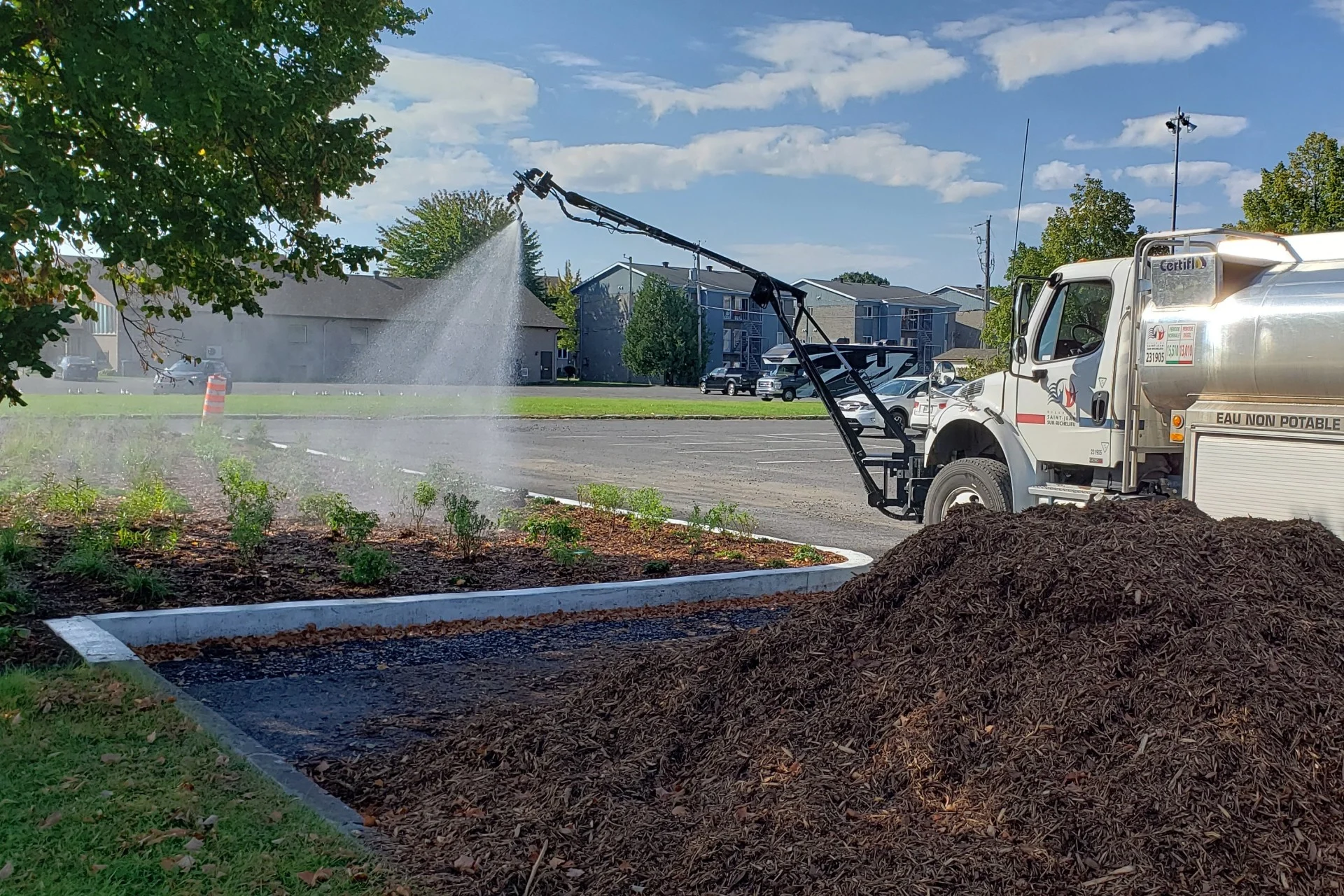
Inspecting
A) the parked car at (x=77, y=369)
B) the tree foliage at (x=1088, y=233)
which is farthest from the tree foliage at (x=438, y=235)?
the tree foliage at (x=1088, y=233)

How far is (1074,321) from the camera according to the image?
9.32 m

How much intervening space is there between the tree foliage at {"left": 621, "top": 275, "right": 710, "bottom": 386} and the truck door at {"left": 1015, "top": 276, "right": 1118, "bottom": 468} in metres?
64.6

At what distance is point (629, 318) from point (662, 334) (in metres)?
8.24

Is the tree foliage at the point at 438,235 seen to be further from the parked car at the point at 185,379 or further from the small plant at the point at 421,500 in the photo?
the small plant at the point at 421,500

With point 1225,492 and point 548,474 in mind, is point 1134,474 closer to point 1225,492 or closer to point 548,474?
point 1225,492

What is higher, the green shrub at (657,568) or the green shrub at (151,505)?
the green shrub at (151,505)

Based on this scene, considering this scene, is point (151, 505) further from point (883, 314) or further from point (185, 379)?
point (883, 314)

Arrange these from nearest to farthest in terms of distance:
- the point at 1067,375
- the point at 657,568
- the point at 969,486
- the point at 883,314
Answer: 1. the point at 657,568
2. the point at 1067,375
3. the point at 969,486
4. the point at 883,314

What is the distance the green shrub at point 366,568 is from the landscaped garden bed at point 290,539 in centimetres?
1

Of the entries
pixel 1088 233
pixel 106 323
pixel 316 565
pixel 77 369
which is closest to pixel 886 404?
pixel 1088 233

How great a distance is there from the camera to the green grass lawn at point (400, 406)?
2809 cm

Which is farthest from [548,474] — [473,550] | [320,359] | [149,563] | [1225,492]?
[320,359]

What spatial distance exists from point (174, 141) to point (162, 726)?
4.38 metres

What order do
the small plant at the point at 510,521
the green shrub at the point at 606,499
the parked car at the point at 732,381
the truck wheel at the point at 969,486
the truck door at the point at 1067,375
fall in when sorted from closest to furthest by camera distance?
1. the truck door at the point at 1067,375
2. the truck wheel at the point at 969,486
3. the small plant at the point at 510,521
4. the green shrub at the point at 606,499
5. the parked car at the point at 732,381
